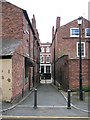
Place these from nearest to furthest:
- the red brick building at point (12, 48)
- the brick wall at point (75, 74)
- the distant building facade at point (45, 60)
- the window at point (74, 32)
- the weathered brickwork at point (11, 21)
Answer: the red brick building at point (12, 48) → the weathered brickwork at point (11, 21) → the brick wall at point (75, 74) → the window at point (74, 32) → the distant building facade at point (45, 60)

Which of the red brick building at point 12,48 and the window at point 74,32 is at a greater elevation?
the window at point 74,32

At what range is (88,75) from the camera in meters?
23.7

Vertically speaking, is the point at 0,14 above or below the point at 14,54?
above

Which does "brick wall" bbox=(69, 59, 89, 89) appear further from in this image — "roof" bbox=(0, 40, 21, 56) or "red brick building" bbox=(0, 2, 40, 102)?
"roof" bbox=(0, 40, 21, 56)

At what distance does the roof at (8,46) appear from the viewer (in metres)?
16.2

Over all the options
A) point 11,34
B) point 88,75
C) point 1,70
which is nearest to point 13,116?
point 1,70

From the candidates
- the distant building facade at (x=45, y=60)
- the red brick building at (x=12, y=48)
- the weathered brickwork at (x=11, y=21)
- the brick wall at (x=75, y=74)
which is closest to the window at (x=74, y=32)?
the brick wall at (x=75, y=74)

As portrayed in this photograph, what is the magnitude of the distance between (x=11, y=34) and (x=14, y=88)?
16.9ft

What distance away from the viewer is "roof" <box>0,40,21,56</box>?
16.2 m

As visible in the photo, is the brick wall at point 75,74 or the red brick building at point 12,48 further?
the brick wall at point 75,74

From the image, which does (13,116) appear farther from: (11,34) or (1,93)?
(11,34)

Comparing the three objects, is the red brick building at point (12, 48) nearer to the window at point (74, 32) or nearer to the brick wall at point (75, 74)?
the brick wall at point (75, 74)

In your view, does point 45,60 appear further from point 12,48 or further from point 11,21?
point 12,48

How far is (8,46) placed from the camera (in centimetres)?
1769
